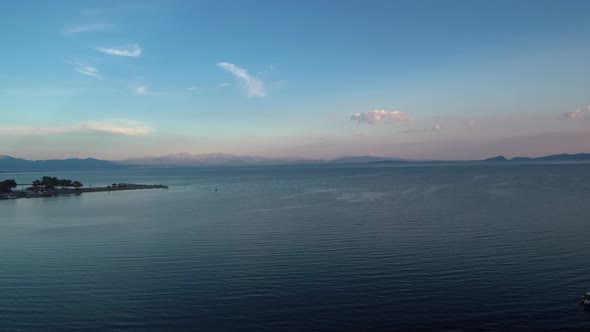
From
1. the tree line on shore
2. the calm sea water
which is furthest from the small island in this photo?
the calm sea water

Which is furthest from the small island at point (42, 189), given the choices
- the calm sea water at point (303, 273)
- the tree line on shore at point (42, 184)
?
the calm sea water at point (303, 273)

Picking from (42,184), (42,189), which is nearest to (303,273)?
(42,189)

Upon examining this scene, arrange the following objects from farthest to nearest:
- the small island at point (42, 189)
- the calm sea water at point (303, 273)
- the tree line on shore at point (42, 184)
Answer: the tree line on shore at point (42, 184)
the small island at point (42, 189)
the calm sea water at point (303, 273)

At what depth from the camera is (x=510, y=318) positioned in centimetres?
2112

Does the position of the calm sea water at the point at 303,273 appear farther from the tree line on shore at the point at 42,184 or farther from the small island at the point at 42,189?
the tree line on shore at the point at 42,184

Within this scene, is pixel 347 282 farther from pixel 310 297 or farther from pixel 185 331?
pixel 185 331

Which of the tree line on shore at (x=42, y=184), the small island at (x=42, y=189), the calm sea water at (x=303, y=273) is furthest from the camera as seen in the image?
the tree line on shore at (x=42, y=184)

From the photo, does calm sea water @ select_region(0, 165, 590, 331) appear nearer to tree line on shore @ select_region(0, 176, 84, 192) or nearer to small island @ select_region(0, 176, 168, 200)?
small island @ select_region(0, 176, 168, 200)

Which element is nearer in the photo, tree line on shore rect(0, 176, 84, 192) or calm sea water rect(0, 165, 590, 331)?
calm sea water rect(0, 165, 590, 331)

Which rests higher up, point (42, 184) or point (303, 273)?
point (42, 184)

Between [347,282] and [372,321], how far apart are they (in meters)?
5.64

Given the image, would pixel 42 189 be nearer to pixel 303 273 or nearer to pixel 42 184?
pixel 42 184

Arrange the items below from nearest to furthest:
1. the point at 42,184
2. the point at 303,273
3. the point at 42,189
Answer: the point at 303,273 < the point at 42,189 < the point at 42,184

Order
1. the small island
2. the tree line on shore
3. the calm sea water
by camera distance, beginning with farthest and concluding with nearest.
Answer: the tree line on shore → the small island → the calm sea water
